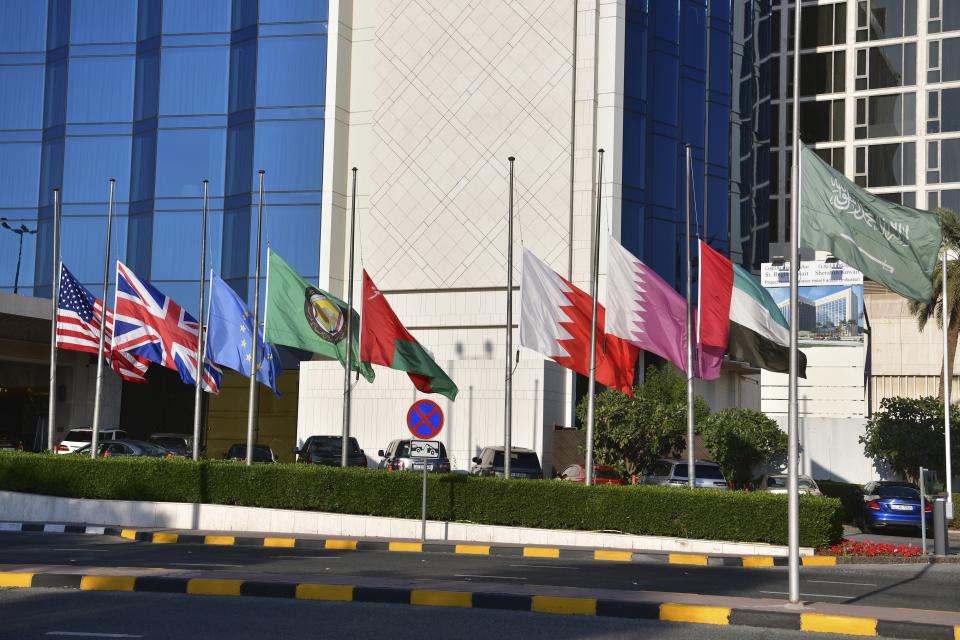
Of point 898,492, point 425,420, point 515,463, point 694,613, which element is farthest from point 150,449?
point 694,613

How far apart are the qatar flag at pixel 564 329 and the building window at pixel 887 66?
5807 centimetres

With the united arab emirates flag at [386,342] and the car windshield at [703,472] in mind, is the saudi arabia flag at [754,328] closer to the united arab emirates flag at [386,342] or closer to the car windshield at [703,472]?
the united arab emirates flag at [386,342]

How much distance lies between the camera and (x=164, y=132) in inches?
2004

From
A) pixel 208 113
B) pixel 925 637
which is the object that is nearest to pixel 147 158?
pixel 208 113

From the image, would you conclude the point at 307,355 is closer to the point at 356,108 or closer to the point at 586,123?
the point at 356,108

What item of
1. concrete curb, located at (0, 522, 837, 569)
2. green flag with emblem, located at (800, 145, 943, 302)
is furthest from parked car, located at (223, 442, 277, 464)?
green flag with emblem, located at (800, 145, 943, 302)

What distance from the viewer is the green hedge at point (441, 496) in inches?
966

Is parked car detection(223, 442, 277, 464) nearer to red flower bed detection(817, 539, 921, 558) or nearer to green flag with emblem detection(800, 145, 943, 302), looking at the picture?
red flower bed detection(817, 539, 921, 558)

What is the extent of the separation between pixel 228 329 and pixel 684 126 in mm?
25889

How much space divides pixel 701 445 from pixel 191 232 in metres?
21.5

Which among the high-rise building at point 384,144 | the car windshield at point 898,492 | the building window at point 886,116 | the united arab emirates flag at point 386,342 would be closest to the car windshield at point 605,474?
the car windshield at point 898,492

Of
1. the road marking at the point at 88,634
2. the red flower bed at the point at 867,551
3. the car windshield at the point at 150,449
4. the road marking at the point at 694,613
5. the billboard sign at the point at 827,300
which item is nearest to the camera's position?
the road marking at the point at 88,634

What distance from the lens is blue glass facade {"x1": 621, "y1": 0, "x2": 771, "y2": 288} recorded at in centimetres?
4747

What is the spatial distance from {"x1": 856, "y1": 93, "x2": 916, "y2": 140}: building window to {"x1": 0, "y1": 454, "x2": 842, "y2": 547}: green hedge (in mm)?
58761
